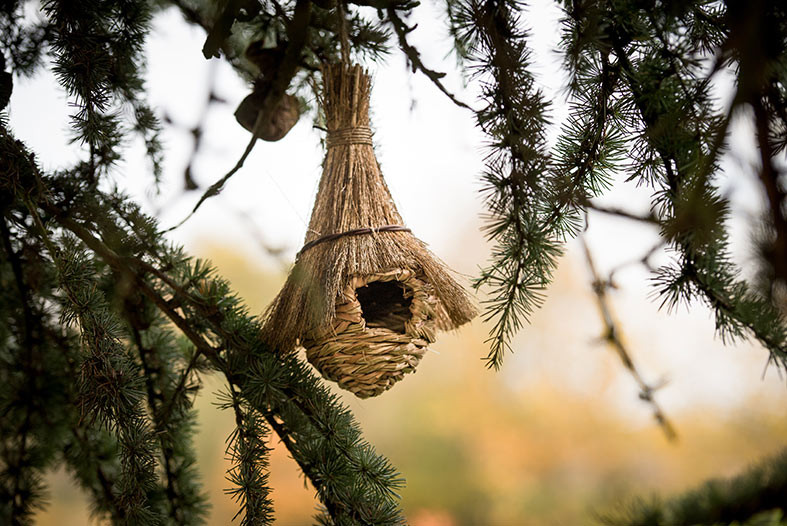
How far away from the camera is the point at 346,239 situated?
0.66 m

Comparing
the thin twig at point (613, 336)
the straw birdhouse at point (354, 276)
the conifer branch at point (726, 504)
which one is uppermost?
the straw birdhouse at point (354, 276)

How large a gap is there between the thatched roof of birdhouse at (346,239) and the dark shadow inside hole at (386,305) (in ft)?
0.15

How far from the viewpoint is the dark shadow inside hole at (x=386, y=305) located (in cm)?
74

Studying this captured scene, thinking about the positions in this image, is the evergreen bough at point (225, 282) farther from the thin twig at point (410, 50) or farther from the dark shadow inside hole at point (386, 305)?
the dark shadow inside hole at point (386, 305)

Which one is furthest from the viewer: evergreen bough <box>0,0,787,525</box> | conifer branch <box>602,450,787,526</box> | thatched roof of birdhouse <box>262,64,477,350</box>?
thatched roof of birdhouse <box>262,64,477,350</box>

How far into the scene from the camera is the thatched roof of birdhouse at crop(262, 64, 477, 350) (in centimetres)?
64

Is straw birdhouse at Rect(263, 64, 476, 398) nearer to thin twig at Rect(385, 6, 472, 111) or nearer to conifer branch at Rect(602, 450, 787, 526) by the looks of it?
thin twig at Rect(385, 6, 472, 111)

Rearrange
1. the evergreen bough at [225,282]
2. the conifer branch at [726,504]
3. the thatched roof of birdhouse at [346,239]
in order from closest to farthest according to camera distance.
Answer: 1. the conifer branch at [726,504]
2. the evergreen bough at [225,282]
3. the thatched roof of birdhouse at [346,239]

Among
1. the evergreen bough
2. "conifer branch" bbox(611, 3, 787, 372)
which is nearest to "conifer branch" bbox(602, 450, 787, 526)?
the evergreen bough

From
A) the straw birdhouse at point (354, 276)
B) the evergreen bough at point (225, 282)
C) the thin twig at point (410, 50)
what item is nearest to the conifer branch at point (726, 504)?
the evergreen bough at point (225, 282)

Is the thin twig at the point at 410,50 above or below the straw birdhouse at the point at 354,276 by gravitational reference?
above

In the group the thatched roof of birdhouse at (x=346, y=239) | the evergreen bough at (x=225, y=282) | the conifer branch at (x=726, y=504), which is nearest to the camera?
the conifer branch at (x=726, y=504)

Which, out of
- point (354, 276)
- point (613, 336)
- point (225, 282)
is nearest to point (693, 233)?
point (613, 336)

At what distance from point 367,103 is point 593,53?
0.26 metres
